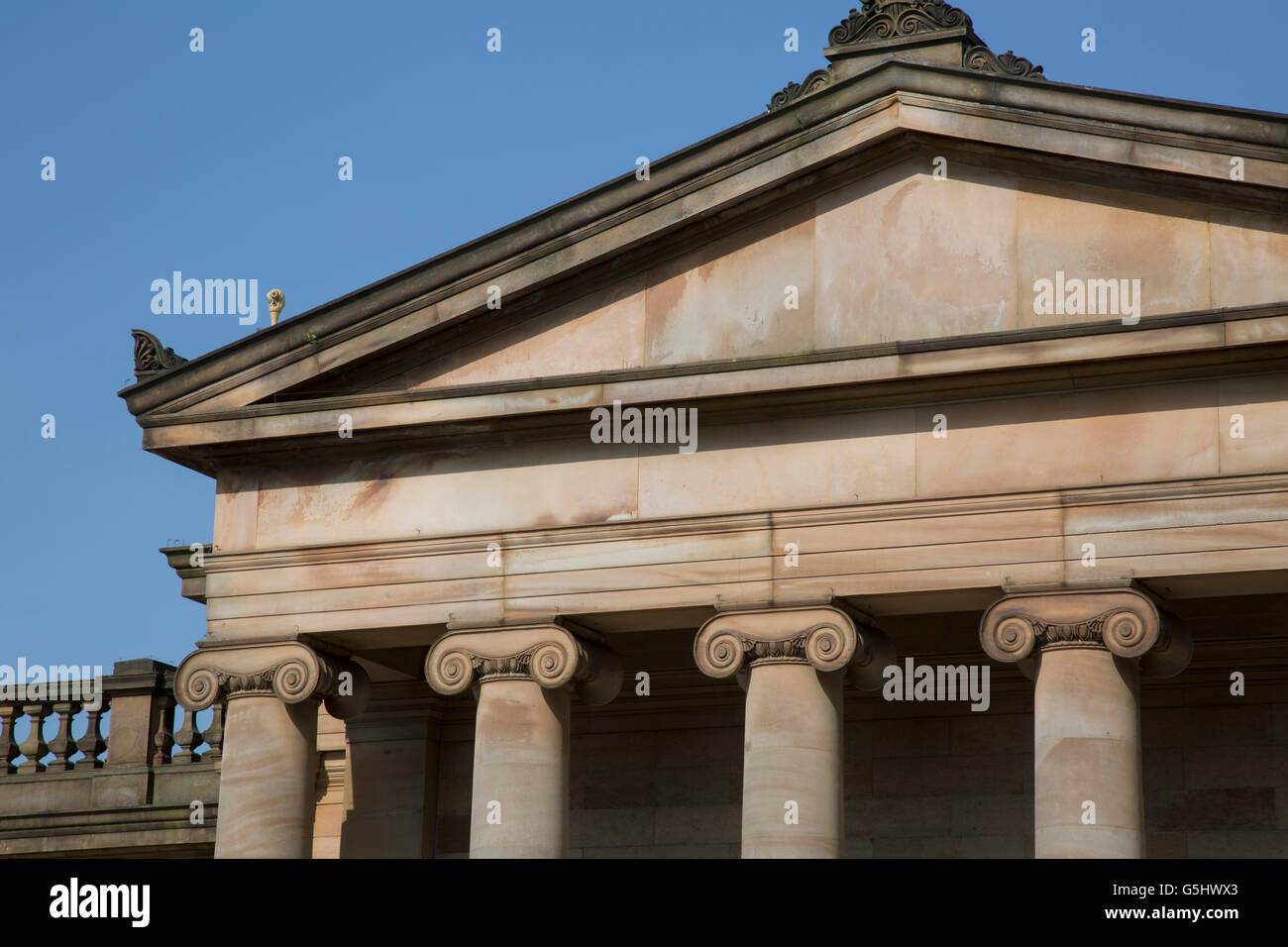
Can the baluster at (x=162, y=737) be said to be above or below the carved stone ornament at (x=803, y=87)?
below

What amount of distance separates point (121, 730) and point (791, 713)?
14.6 meters

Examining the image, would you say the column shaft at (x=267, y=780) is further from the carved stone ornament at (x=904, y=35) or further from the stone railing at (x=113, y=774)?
the carved stone ornament at (x=904, y=35)

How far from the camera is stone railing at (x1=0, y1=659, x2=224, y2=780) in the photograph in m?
37.6

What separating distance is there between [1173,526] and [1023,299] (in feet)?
12.5

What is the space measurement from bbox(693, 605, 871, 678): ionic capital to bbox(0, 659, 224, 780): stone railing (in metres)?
11.9

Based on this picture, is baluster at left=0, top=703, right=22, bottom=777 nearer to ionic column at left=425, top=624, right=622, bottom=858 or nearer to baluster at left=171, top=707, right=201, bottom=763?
baluster at left=171, top=707, right=201, bottom=763

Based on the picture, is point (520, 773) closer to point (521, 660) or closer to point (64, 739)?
point (521, 660)

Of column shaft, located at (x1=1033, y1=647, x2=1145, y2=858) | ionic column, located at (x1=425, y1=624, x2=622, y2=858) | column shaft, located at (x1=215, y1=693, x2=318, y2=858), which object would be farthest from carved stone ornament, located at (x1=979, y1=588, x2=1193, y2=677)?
column shaft, located at (x1=215, y1=693, x2=318, y2=858)

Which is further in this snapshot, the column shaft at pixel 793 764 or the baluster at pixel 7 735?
the baluster at pixel 7 735

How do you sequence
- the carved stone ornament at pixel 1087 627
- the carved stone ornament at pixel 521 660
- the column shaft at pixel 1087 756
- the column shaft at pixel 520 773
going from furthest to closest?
the carved stone ornament at pixel 521 660 → the column shaft at pixel 520 773 → the carved stone ornament at pixel 1087 627 → the column shaft at pixel 1087 756

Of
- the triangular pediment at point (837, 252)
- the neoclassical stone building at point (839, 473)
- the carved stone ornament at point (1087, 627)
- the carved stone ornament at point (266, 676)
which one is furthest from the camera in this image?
the carved stone ornament at point (266, 676)

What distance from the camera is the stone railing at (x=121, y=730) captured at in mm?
37594

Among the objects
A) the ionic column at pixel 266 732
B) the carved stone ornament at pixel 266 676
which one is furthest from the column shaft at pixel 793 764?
the ionic column at pixel 266 732
